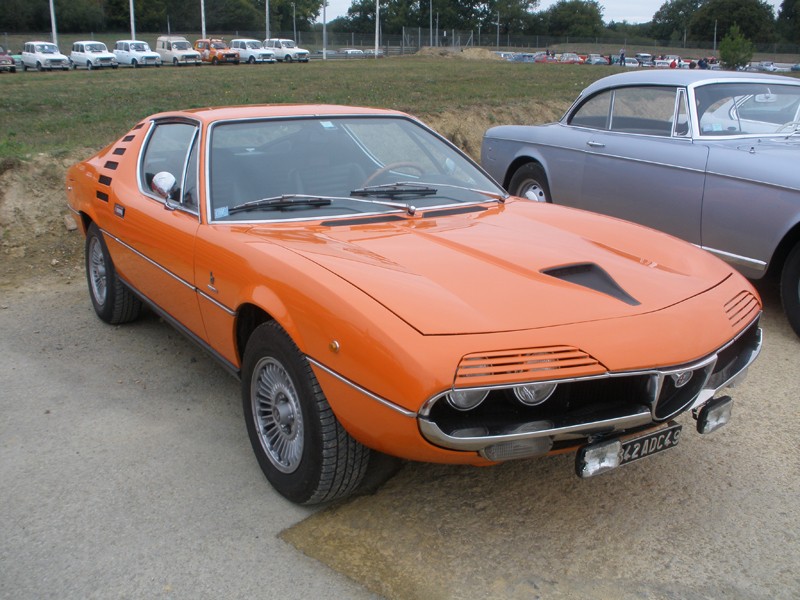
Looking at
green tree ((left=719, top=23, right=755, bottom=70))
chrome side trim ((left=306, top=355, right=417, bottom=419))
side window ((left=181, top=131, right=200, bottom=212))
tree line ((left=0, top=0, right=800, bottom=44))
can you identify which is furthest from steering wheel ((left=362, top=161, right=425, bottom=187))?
tree line ((left=0, top=0, right=800, bottom=44))

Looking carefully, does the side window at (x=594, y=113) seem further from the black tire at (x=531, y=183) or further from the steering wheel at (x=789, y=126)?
the steering wheel at (x=789, y=126)

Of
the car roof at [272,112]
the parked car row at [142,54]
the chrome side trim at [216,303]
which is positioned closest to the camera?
the chrome side trim at [216,303]

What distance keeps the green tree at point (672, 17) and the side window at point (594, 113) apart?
106305 mm

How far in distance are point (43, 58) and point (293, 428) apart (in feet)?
117

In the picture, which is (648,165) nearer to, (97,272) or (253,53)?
(97,272)

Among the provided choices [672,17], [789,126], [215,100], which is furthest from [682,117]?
[672,17]

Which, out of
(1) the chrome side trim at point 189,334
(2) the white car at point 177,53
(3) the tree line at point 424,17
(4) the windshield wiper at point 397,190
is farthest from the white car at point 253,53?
(4) the windshield wiper at point 397,190

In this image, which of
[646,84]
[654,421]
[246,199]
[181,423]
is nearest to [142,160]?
[246,199]

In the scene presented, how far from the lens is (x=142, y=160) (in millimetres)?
4676

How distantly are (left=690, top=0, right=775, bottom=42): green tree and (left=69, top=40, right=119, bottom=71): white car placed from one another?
6867 cm

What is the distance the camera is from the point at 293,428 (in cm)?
301

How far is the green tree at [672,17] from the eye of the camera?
105125mm

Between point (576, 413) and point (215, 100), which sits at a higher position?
point (215, 100)

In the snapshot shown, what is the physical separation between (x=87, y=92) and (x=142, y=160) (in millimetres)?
13804
